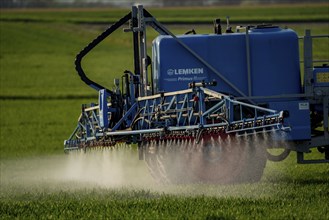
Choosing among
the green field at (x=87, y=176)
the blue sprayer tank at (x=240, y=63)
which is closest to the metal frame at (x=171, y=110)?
the blue sprayer tank at (x=240, y=63)

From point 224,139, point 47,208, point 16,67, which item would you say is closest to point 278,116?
point 224,139

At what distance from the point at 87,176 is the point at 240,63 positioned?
18.2 feet

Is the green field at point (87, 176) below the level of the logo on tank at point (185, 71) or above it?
below

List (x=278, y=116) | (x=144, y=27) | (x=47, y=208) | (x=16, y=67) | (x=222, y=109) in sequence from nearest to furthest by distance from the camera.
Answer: (x=47, y=208), (x=278, y=116), (x=222, y=109), (x=144, y=27), (x=16, y=67)

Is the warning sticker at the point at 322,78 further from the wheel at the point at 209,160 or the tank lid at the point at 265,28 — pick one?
the wheel at the point at 209,160

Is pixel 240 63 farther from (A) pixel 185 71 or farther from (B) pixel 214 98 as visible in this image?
(B) pixel 214 98

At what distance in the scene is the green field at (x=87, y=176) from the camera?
14688 mm

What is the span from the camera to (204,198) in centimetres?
1578

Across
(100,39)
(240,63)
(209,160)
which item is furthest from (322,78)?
(100,39)

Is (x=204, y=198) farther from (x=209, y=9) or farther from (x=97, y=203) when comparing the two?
(x=209, y=9)

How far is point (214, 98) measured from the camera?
58.9ft

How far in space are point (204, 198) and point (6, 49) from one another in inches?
2155

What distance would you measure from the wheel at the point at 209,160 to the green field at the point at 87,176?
1.47 feet

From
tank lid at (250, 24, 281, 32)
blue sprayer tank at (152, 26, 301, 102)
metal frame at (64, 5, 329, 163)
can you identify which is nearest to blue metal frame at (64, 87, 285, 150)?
metal frame at (64, 5, 329, 163)
